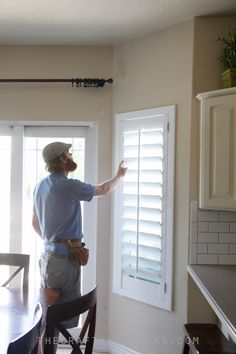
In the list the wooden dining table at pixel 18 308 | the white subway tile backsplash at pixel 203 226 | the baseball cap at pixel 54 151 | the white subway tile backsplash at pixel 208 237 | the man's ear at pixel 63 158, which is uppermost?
the baseball cap at pixel 54 151

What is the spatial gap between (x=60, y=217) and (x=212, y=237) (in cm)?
100

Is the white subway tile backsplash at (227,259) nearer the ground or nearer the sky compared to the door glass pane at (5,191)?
nearer the ground

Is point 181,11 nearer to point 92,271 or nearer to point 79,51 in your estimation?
point 79,51

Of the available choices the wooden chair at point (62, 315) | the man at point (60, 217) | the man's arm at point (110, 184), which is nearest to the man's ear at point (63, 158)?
the man at point (60, 217)

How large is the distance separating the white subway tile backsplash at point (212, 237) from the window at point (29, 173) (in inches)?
34.5

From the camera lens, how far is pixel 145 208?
2658 mm

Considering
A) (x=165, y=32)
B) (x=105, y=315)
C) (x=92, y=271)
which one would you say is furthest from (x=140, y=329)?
(x=165, y=32)

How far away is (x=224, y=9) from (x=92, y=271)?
6.90 feet

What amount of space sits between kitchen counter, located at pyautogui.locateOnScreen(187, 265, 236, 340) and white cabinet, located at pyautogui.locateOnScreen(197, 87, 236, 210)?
399 mm

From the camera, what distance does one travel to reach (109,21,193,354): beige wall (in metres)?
2.48

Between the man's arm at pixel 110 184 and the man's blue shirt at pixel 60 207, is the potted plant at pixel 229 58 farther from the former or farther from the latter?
the man's blue shirt at pixel 60 207

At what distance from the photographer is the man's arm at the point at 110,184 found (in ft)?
8.27

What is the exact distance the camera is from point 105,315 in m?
2.93

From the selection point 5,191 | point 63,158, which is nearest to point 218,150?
point 63,158
